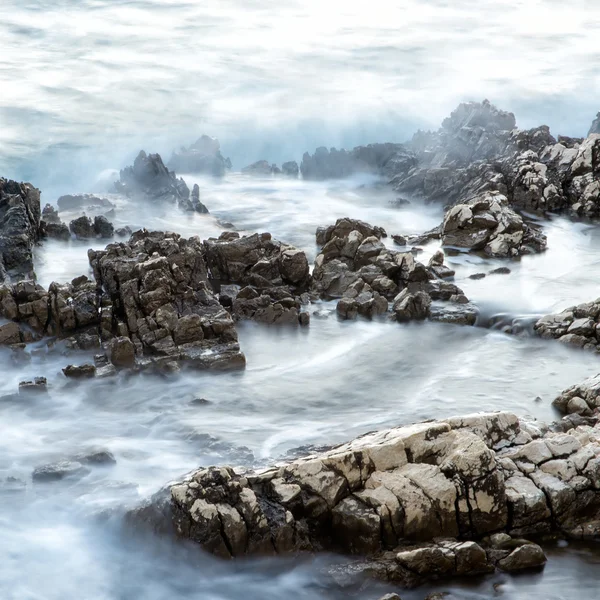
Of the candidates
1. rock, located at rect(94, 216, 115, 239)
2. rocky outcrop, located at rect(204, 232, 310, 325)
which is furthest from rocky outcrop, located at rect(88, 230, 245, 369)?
rock, located at rect(94, 216, 115, 239)

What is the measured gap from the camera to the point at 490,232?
26469mm

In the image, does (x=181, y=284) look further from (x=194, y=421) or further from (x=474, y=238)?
(x=474, y=238)

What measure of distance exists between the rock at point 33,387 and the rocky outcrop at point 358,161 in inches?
1281

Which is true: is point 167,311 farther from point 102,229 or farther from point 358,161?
point 358,161

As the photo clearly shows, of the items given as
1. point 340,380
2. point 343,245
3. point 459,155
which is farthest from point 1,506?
point 459,155

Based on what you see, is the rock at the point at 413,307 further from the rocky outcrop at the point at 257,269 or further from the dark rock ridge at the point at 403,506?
the dark rock ridge at the point at 403,506

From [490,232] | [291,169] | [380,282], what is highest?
[291,169]

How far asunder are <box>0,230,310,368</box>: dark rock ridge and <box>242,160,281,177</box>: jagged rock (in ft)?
106

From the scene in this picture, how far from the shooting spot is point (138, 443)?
13.1 metres

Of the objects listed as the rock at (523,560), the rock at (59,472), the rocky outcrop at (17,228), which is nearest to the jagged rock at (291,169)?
the rocky outcrop at (17,228)

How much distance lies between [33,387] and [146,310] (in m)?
3.29

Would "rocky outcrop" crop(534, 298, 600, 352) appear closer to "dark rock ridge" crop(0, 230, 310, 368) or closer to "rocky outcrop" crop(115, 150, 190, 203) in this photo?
"dark rock ridge" crop(0, 230, 310, 368)

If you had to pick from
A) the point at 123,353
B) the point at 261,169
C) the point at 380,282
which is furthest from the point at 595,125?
the point at 123,353

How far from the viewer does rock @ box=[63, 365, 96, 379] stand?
1583 centimetres
